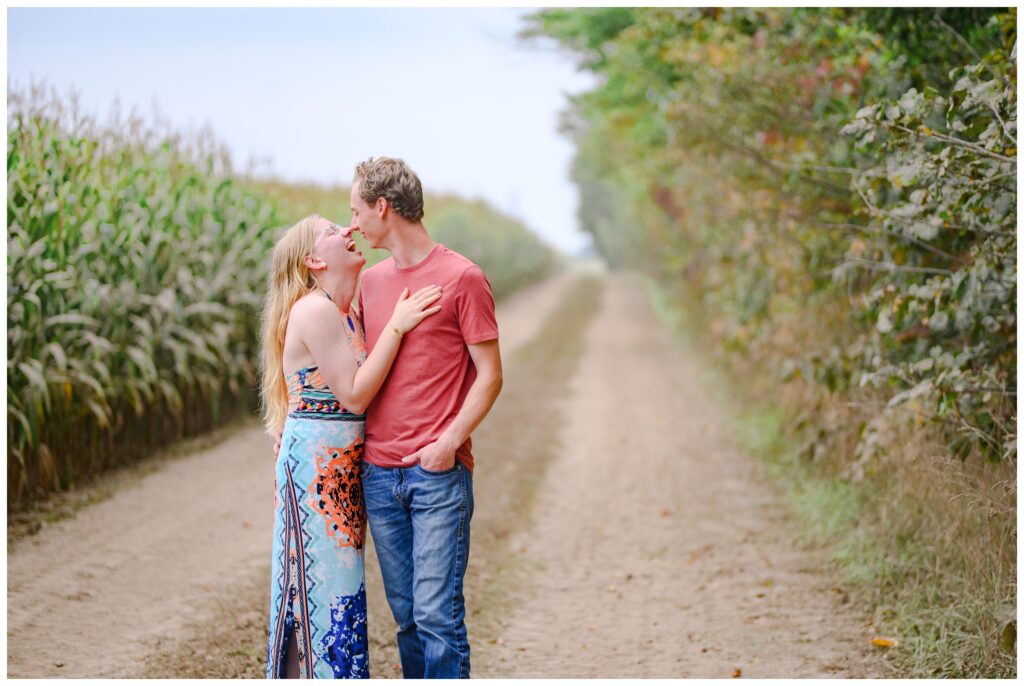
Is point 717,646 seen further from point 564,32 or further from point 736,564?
point 564,32

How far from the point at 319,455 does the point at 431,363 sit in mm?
441

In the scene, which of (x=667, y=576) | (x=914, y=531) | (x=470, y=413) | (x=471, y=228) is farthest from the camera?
(x=471, y=228)

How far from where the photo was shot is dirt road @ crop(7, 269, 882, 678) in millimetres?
4281

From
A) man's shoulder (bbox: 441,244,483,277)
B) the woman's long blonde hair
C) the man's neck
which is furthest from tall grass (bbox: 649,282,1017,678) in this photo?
the woman's long blonde hair

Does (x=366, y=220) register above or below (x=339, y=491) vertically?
above

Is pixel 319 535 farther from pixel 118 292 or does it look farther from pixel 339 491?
pixel 118 292

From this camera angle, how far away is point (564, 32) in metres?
12.9

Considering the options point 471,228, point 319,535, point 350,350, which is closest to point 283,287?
point 350,350

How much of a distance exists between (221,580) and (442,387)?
2.82 meters

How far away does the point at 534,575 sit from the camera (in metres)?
5.67

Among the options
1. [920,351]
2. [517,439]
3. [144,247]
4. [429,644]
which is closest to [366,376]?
[429,644]

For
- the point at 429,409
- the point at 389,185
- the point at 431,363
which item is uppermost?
the point at 389,185

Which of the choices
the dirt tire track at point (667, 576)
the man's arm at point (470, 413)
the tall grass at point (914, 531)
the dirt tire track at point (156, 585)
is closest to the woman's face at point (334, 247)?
the man's arm at point (470, 413)

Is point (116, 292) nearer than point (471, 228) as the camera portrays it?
Yes
